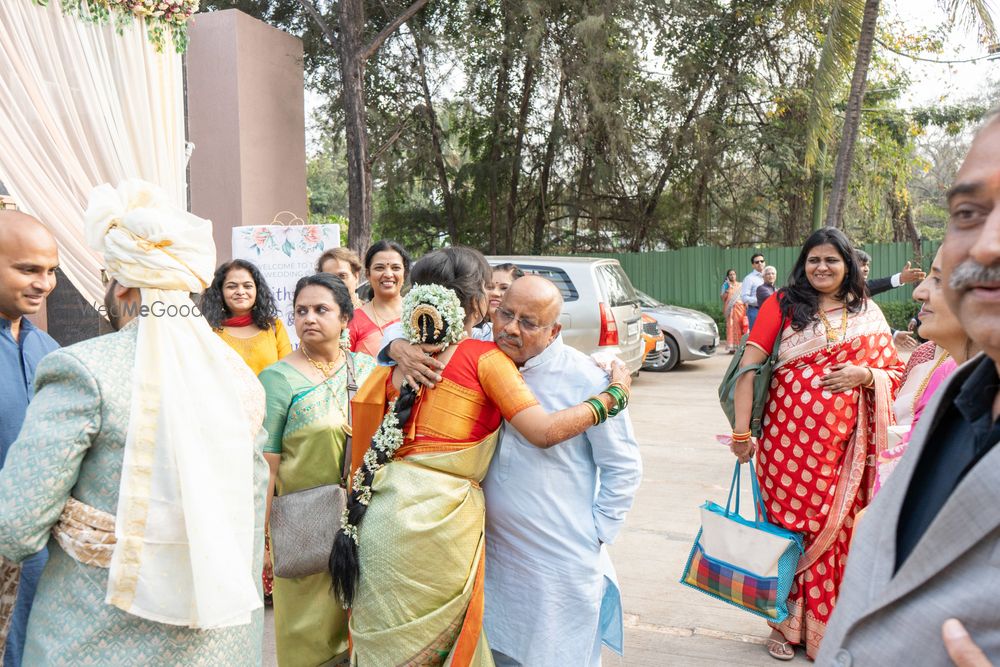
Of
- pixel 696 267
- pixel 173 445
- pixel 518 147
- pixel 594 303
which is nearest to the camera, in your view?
pixel 173 445

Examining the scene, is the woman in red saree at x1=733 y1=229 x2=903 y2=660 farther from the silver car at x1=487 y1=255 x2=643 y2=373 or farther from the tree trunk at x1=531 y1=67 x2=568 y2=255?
the tree trunk at x1=531 y1=67 x2=568 y2=255

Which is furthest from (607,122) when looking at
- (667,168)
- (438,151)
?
(438,151)

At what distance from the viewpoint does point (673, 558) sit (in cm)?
474

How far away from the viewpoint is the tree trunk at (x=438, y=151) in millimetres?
14367

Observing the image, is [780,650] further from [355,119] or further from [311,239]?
[355,119]

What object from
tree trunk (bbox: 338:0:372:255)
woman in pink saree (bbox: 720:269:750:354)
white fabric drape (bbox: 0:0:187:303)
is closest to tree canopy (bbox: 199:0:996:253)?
tree trunk (bbox: 338:0:372:255)

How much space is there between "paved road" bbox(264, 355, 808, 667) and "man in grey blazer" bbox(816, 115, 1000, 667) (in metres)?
2.65

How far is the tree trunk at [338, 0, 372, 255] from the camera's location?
36.8ft

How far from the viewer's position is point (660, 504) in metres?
5.82

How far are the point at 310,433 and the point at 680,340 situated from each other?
32.8 feet

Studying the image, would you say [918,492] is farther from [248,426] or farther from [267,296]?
[267,296]

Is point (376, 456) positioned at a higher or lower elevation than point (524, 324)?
lower

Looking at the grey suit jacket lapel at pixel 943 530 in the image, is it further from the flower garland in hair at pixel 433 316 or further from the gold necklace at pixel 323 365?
the gold necklace at pixel 323 365

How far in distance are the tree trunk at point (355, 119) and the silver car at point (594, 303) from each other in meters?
2.66
